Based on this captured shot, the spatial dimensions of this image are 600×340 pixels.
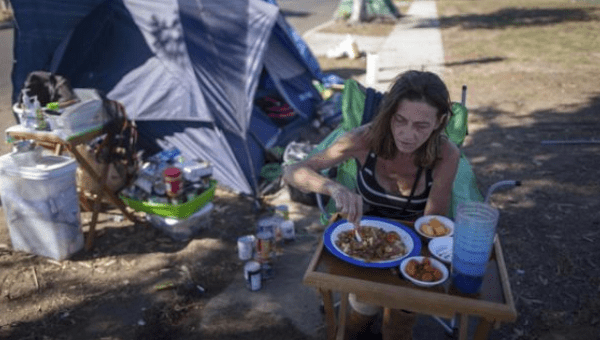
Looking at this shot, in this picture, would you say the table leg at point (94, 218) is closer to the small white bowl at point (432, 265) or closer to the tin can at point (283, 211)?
the tin can at point (283, 211)

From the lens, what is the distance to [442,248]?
221 centimetres

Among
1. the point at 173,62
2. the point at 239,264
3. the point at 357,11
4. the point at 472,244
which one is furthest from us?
the point at 357,11

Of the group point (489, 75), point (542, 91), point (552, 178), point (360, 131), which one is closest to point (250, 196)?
point (360, 131)

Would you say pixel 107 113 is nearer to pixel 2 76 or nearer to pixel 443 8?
pixel 2 76

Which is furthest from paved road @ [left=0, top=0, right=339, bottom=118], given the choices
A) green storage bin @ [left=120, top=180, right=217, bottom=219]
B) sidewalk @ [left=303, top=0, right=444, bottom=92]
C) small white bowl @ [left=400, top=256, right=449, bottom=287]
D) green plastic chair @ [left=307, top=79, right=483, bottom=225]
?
small white bowl @ [left=400, top=256, right=449, bottom=287]

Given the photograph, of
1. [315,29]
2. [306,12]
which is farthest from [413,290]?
[306,12]

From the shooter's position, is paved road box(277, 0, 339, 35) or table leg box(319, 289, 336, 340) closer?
table leg box(319, 289, 336, 340)

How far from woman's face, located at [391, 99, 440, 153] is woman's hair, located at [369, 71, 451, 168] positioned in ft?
0.09

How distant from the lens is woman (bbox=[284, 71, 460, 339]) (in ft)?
7.68

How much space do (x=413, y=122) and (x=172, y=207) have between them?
2.66m

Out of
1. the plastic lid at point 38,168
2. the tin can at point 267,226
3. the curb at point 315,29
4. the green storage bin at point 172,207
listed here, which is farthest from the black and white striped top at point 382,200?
the curb at point 315,29

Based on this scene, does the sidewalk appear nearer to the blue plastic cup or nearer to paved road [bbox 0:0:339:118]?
paved road [bbox 0:0:339:118]

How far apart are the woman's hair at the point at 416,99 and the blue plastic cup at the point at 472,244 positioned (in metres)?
0.63

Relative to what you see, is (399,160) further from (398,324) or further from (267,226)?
(267,226)
